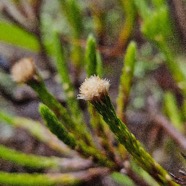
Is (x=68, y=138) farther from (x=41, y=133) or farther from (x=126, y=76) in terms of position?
(x=41, y=133)

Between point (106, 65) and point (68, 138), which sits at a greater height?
point (106, 65)

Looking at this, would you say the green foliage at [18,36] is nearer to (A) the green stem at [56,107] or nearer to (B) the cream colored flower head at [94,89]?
(A) the green stem at [56,107]

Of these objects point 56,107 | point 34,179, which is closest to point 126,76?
point 56,107

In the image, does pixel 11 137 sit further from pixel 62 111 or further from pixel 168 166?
pixel 62 111

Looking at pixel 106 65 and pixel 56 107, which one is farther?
pixel 106 65

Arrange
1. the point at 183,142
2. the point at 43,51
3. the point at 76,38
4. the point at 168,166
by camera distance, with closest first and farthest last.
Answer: the point at 183,142 < the point at 76,38 < the point at 43,51 < the point at 168,166

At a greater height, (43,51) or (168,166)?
(43,51)

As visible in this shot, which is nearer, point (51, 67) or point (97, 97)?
point (97, 97)

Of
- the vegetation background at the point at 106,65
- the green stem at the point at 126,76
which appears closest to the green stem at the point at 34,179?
the vegetation background at the point at 106,65

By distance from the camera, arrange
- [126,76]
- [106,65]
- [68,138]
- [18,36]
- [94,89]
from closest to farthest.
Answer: [94,89], [68,138], [126,76], [18,36], [106,65]

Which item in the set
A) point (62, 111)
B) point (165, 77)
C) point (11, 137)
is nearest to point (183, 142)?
point (62, 111)

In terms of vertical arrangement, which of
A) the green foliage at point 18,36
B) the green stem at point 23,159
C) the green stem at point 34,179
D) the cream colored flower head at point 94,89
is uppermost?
the green foliage at point 18,36
